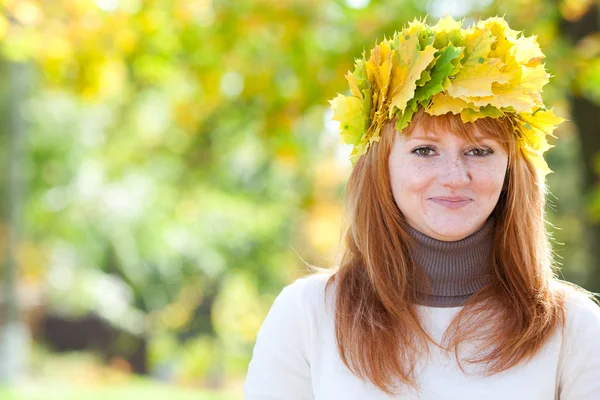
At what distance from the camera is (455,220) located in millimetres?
2090

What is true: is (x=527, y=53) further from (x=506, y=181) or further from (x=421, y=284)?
(x=421, y=284)

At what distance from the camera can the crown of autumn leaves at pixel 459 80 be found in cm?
209

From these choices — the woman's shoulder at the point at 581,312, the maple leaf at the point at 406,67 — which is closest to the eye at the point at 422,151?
the maple leaf at the point at 406,67

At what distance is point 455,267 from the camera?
214 centimetres

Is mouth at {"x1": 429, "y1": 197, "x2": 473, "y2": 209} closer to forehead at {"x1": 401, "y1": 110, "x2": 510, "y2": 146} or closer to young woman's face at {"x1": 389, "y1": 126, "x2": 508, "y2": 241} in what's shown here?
young woman's face at {"x1": 389, "y1": 126, "x2": 508, "y2": 241}

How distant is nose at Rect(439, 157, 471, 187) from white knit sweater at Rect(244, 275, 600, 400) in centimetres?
31

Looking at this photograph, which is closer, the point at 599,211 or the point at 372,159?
the point at 372,159

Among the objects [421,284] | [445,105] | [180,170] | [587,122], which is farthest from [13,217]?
[445,105]

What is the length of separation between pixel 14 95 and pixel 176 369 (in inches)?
392

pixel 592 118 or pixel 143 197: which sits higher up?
pixel 143 197

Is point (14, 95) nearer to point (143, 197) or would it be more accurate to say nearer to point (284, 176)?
point (143, 197)

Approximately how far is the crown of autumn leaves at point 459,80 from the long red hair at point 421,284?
3cm

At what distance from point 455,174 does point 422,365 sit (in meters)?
0.45

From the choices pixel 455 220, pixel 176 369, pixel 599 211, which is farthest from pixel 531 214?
pixel 176 369
